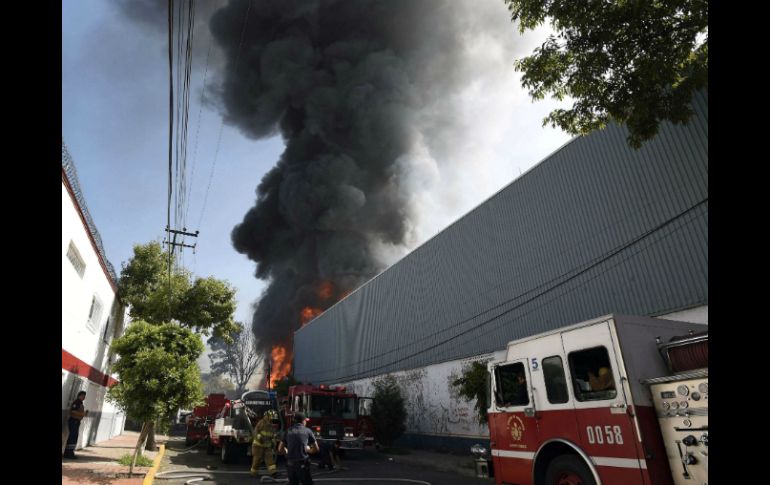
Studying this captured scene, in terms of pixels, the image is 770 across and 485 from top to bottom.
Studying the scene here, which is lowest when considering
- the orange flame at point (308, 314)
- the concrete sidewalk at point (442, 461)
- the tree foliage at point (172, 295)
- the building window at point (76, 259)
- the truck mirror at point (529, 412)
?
the concrete sidewalk at point (442, 461)

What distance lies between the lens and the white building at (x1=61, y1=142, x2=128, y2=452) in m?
11.1

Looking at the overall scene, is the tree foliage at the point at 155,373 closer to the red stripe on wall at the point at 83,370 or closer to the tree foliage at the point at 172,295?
the red stripe on wall at the point at 83,370

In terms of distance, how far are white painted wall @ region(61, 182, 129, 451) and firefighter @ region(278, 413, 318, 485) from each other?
286 inches

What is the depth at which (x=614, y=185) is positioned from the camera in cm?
1370

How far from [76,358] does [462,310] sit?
47.4 feet

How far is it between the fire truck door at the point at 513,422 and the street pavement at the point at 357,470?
3.81 meters

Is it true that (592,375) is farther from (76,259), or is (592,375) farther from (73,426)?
(73,426)

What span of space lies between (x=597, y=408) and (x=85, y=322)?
1466 centimetres

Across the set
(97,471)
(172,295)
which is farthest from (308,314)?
(97,471)

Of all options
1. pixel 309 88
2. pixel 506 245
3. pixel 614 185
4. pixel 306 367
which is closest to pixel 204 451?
pixel 506 245

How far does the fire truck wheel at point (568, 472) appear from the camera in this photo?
5.61m

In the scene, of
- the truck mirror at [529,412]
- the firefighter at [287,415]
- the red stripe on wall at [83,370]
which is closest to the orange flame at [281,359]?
the firefighter at [287,415]

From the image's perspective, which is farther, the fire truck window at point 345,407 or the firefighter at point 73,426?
the fire truck window at point 345,407
